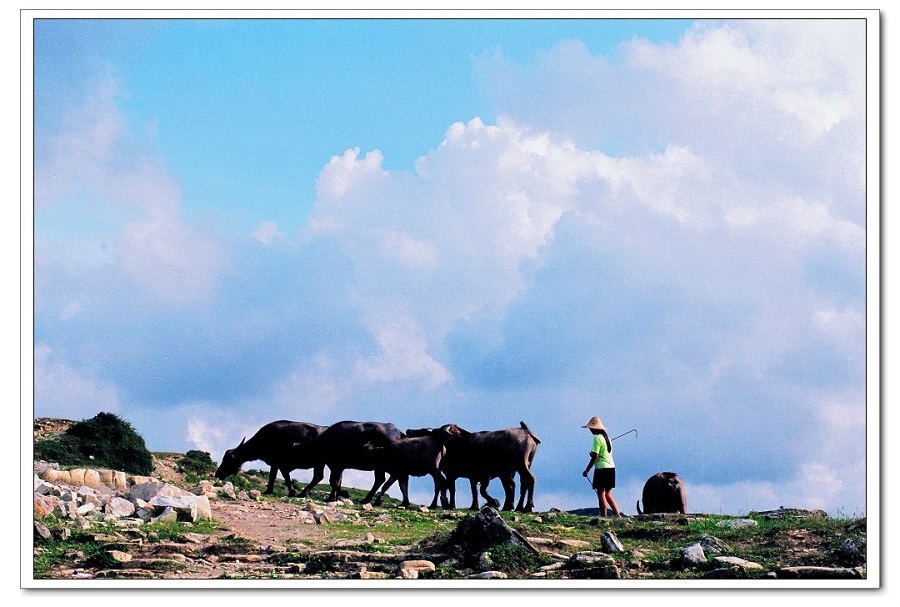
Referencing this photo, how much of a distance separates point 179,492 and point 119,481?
2.72 meters

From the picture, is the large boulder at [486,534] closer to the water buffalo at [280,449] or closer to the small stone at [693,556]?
the small stone at [693,556]

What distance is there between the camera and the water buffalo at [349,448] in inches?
1039

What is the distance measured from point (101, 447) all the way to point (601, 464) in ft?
40.5

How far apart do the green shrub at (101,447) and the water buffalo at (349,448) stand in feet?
13.9

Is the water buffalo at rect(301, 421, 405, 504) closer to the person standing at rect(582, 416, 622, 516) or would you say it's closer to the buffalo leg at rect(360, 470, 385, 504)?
the buffalo leg at rect(360, 470, 385, 504)

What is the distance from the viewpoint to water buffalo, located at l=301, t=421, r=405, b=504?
26391 mm

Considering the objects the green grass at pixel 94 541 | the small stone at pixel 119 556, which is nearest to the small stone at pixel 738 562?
the green grass at pixel 94 541
